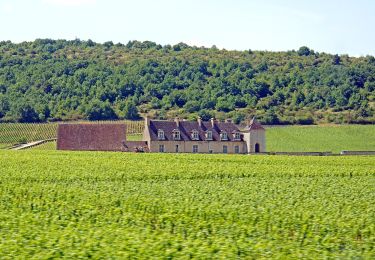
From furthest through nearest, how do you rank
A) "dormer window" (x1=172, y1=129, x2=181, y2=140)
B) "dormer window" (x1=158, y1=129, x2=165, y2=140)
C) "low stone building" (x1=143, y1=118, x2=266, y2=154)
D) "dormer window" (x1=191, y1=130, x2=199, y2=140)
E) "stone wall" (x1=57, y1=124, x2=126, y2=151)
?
"dormer window" (x1=191, y1=130, x2=199, y2=140), "dormer window" (x1=172, y1=129, x2=181, y2=140), "dormer window" (x1=158, y1=129, x2=165, y2=140), "low stone building" (x1=143, y1=118, x2=266, y2=154), "stone wall" (x1=57, y1=124, x2=126, y2=151)

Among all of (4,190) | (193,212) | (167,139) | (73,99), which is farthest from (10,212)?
(73,99)

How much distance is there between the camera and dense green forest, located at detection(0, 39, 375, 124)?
11825cm

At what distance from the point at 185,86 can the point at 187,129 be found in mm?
58362

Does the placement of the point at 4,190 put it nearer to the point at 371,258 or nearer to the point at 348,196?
the point at 348,196

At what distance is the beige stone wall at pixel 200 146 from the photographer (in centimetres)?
8169

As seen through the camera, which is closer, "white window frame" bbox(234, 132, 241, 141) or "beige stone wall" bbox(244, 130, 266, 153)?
"beige stone wall" bbox(244, 130, 266, 153)

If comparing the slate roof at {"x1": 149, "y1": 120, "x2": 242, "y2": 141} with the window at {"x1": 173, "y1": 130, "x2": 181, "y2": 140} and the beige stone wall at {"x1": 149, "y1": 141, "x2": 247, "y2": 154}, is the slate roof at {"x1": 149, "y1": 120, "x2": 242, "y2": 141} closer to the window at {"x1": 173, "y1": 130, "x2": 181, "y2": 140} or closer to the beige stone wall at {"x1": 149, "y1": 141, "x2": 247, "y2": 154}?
the window at {"x1": 173, "y1": 130, "x2": 181, "y2": 140}

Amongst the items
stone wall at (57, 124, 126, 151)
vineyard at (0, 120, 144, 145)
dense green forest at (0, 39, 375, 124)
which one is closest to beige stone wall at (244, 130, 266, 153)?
stone wall at (57, 124, 126, 151)

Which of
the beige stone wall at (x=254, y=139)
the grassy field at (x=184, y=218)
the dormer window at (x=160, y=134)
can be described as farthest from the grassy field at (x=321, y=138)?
the grassy field at (x=184, y=218)

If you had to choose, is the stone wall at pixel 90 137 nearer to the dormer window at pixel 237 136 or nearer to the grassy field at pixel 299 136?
the grassy field at pixel 299 136

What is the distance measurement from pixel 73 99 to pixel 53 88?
964cm

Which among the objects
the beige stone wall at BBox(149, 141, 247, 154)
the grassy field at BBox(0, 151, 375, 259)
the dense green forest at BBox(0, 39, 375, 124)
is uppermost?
the dense green forest at BBox(0, 39, 375, 124)

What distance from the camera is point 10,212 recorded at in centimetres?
2033

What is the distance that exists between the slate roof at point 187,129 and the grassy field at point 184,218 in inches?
1909
